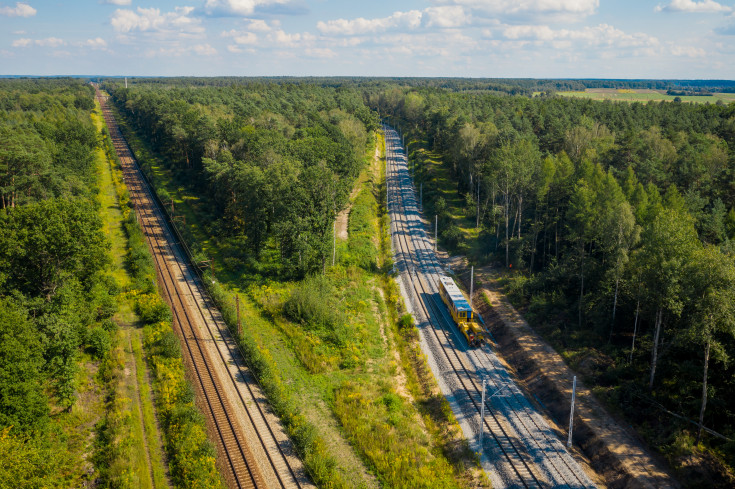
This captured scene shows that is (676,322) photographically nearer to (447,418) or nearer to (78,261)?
(447,418)

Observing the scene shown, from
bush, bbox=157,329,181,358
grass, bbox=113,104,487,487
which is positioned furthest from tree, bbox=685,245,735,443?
bush, bbox=157,329,181,358

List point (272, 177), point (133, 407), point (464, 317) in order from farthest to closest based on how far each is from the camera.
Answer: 1. point (272, 177)
2. point (464, 317)
3. point (133, 407)

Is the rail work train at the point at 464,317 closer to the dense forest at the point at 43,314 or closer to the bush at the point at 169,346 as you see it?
the bush at the point at 169,346

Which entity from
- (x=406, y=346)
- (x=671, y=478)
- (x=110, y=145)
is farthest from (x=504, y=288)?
(x=110, y=145)

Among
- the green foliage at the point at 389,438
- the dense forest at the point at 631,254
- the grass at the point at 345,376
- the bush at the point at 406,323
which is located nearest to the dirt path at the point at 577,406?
Result: the dense forest at the point at 631,254

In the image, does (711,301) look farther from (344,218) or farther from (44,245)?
(344,218)

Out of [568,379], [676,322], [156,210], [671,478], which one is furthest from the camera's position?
[156,210]

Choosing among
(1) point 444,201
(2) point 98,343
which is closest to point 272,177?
(2) point 98,343

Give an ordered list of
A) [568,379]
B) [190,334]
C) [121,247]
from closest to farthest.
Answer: [568,379] < [190,334] < [121,247]
